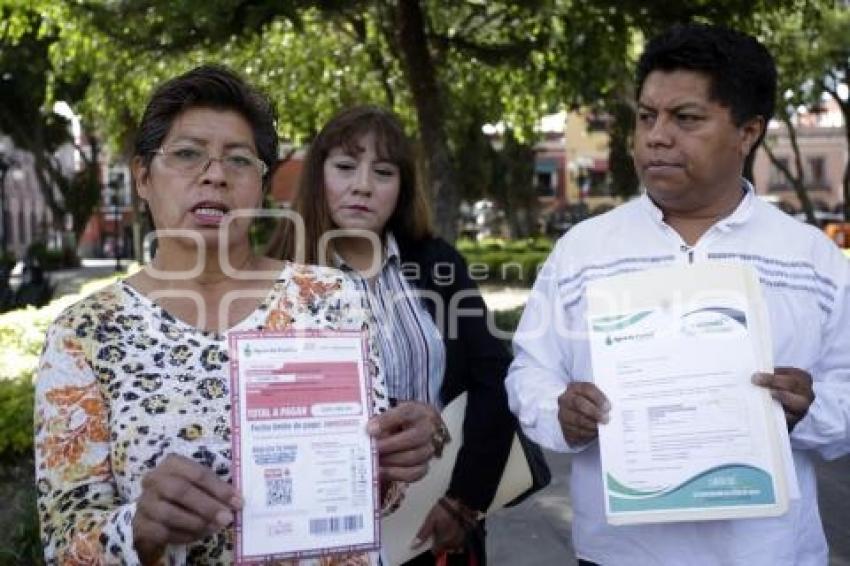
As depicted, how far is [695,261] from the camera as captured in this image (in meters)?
2.23

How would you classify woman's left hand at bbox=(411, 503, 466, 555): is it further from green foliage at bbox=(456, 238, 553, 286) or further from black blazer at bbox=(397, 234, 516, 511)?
green foliage at bbox=(456, 238, 553, 286)

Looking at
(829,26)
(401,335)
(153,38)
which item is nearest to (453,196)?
(153,38)

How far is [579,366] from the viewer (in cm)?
233

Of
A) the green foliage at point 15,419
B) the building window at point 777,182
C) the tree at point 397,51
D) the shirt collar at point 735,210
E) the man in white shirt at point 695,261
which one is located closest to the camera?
the man in white shirt at point 695,261

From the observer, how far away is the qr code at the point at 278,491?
65.8 inches

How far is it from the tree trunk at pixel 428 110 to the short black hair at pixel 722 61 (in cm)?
937

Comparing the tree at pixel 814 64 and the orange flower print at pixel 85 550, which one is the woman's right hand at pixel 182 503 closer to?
the orange flower print at pixel 85 550

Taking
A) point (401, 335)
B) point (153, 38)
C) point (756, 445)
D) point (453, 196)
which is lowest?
point (756, 445)

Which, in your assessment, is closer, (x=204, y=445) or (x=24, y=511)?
(x=204, y=445)

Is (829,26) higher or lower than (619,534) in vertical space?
higher

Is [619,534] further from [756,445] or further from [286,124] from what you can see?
[286,124]

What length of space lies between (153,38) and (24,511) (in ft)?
24.9

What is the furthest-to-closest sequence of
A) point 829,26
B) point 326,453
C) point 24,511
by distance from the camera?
point 829,26, point 24,511, point 326,453

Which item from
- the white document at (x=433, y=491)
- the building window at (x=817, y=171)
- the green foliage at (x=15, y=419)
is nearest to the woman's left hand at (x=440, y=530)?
the white document at (x=433, y=491)
